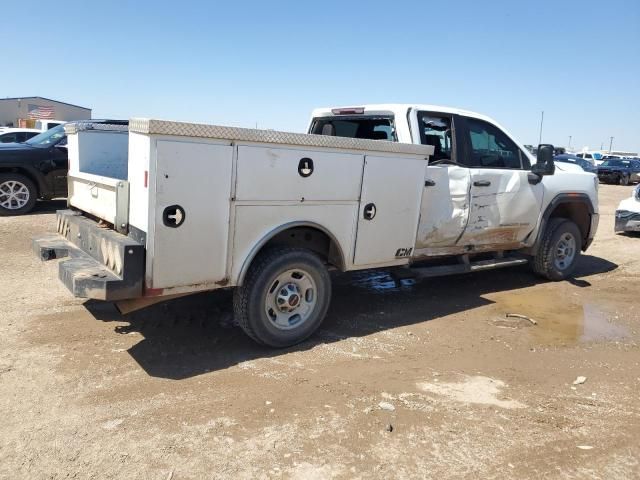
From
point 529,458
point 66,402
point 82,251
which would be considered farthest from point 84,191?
point 529,458

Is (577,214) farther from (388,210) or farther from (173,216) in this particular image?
(173,216)

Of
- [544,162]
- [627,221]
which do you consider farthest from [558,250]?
[627,221]

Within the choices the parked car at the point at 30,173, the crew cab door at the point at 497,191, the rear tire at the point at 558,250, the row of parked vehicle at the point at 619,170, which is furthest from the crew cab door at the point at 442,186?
the row of parked vehicle at the point at 619,170

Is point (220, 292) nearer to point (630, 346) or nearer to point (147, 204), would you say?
point (147, 204)

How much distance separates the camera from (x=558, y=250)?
7.26 meters

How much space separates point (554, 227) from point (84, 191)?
565cm

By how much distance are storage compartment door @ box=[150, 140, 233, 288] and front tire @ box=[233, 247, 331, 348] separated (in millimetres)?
360

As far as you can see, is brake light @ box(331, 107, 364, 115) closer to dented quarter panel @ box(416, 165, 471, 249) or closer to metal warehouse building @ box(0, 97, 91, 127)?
dented quarter panel @ box(416, 165, 471, 249)

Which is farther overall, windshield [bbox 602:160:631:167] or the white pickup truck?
windshield [bbox 602:160:631:167]

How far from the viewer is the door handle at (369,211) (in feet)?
15.9

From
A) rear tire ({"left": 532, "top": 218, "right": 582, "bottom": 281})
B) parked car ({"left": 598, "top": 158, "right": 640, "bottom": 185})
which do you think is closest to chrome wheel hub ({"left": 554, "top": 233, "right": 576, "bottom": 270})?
rear tire ({"left": 532, "top": 218, "right": 582, "bottom": 281})

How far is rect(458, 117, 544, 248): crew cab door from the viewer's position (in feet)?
19.2

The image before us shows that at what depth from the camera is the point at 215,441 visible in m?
3.12

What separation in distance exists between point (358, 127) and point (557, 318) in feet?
10.0
